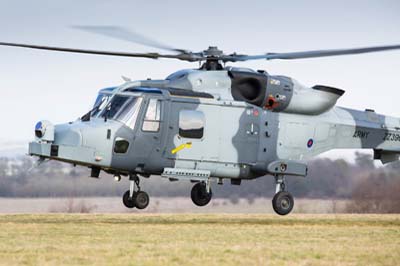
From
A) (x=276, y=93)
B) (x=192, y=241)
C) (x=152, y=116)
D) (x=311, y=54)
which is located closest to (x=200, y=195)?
(x=276, y=93)

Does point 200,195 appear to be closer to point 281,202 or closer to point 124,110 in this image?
point 281,202

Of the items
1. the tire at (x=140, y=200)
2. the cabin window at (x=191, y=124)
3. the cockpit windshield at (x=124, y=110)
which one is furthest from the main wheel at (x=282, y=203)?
the cockpit windshield at (x=124, y=110)

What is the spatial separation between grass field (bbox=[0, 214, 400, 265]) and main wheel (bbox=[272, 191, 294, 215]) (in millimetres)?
323

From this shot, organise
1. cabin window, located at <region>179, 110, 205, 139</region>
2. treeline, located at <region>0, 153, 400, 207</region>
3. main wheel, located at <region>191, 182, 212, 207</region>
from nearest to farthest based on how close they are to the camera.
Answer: cabin window, located at <region>179, 110, 205, 139</region> → main wheel, located at <region>191, 182, 212, 207</region> → treeline, located at <region>0, 153, 400, 207</region>

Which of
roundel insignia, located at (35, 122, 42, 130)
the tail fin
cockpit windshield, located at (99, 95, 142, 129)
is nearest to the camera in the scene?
roundel insignia, located at (35, 122, 42, 130)

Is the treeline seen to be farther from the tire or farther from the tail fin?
the tire

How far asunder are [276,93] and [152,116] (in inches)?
126

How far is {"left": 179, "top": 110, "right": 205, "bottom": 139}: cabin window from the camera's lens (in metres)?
21.5

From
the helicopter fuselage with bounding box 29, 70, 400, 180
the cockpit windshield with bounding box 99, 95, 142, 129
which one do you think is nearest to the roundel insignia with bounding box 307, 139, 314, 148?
the helicopter fuselage with bounding box 29, 70, 400, 180

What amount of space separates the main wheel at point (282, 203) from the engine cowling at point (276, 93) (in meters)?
2.04

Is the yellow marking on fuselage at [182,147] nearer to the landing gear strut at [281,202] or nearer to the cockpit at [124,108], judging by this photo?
the cockpit at [124,108]

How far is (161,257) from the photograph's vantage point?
14547mm

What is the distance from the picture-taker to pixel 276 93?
2259cm

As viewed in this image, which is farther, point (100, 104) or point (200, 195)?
point (200, 195)
